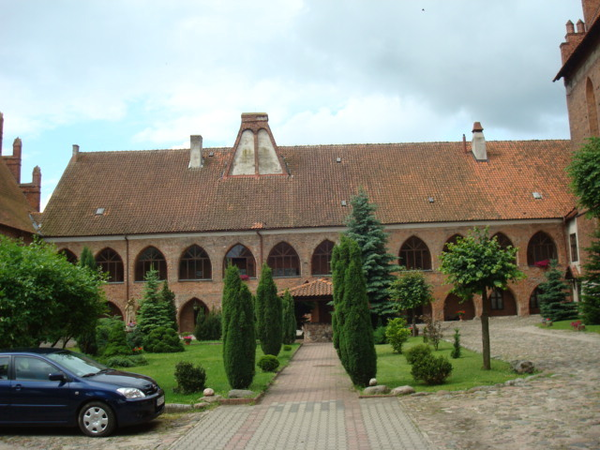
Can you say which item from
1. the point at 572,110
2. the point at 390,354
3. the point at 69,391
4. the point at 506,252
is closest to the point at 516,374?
the point at 506,252

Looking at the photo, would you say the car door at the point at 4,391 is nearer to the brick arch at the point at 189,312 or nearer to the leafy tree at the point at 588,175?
the leafy tree at the point at 588,175

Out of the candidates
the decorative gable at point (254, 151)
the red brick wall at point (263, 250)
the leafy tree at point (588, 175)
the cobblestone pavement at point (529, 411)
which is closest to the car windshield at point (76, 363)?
the cobblestone pavement at point (529, 411)

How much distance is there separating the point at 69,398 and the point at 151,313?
19.4 metres

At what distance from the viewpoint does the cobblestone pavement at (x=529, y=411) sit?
8.50m

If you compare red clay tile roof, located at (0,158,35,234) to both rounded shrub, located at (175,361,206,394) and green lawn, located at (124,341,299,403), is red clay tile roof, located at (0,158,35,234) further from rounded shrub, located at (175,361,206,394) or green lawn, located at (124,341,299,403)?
rounded shrub, located at (175,361,206,394)

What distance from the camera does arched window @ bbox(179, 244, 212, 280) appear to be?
119ft

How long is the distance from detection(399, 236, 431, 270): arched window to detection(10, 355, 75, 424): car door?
90.9ft

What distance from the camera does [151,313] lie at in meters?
29.4

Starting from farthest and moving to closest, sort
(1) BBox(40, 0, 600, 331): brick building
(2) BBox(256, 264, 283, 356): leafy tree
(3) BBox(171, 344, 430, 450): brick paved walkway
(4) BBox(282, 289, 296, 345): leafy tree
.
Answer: (1) BBox(40, 0, 600, 331): brick building
(4) BBox(282, 289, 296, 345): leafy tree
(2) BBox(256, 264, 283, 356): leafy tree
(3) BBox(171, 344, 430, 450): brick paved walkway

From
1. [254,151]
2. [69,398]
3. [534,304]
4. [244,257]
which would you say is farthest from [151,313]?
[534,304]

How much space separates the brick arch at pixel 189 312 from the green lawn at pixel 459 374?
18.8 m

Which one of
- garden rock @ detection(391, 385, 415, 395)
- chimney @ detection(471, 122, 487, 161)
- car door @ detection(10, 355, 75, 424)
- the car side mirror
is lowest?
garden rock @ detection(391, 385, 415, 395)

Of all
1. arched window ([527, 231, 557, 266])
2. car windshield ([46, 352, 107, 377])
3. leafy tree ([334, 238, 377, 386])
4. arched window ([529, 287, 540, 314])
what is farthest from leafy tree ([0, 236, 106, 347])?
arched window ([529, 287, 540, 314])

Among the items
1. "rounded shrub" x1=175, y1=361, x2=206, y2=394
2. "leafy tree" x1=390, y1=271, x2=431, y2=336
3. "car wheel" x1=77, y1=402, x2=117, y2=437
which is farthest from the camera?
"leafy tree" x1=390, y1=271, x2=431, y2=336
